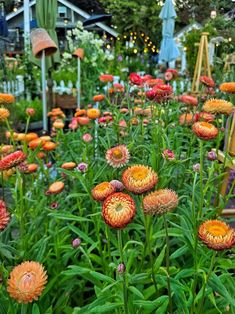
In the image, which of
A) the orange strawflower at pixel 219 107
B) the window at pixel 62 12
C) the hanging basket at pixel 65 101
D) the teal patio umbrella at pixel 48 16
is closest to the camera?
the orange strawflower at pixel 219 107

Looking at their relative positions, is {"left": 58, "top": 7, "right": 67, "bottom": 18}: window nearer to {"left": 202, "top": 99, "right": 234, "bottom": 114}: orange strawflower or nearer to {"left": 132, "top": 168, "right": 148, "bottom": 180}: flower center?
{"left": 202, "top": 99, "right": 234, "bottom": 114}: orange strawflower

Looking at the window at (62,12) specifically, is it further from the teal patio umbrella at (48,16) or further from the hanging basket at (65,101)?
the teal patio umbrella at (48,16)

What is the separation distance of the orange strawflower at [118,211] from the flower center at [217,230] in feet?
0.51

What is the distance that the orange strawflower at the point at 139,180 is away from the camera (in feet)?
2.86

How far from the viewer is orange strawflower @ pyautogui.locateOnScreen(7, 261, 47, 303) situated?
751 mm

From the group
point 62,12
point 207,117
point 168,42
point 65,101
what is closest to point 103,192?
point 207,117

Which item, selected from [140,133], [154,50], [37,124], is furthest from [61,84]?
[154,50]

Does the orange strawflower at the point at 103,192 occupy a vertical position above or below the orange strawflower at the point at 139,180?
below

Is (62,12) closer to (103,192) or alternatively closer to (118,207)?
(103,192)

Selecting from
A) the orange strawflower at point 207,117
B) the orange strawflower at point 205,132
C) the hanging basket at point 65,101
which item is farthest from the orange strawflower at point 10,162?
the hanging basket at point 65,101

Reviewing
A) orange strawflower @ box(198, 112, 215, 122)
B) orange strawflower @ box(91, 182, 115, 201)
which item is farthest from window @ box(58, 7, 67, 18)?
orange strawflower @ box(91, 182, 115, 201)

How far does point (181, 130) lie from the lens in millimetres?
2113

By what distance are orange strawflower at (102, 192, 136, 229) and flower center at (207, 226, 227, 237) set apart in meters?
0.16

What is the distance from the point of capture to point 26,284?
29.8 inches
